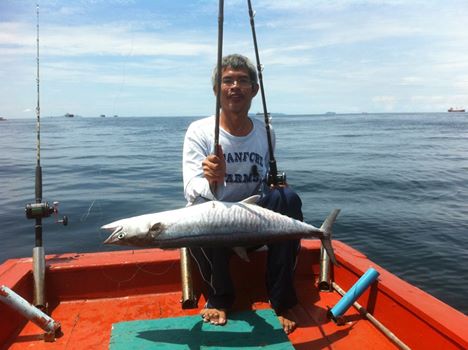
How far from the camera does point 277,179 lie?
445 cm

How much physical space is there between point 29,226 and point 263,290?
10141mm

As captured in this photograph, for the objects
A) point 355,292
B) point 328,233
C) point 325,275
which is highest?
point 328,233

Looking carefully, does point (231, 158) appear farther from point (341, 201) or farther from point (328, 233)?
point (341, 201)

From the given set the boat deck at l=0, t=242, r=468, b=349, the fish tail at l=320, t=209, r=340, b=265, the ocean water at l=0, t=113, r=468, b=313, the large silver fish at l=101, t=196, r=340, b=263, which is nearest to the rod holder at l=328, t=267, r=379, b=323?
the boat deck at l=0, t=242, r=468, b=349

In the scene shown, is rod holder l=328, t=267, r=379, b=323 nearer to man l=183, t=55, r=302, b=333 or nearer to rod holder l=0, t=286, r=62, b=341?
man l=183, t=55, r=302, b=333

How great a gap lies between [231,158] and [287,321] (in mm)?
1827

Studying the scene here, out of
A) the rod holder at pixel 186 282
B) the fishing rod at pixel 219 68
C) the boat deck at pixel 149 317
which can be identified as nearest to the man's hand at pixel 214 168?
the fishing rod at pixel 219 68

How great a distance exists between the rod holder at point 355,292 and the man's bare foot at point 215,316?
3.74 feet

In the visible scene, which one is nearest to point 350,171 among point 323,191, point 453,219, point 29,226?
point 323,191

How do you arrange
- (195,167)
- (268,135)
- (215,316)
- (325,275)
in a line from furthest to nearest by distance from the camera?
(325,275) → (268,135) → (195,167) → (215,316)

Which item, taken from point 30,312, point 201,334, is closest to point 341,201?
point 201,334

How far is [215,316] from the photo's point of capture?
407cm

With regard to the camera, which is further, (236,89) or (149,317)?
(149,317)

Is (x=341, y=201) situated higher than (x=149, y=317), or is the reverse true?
(x=149, y=317)
